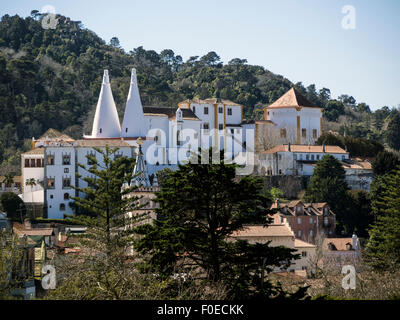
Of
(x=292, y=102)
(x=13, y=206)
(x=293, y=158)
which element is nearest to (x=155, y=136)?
(x=293, y=158)

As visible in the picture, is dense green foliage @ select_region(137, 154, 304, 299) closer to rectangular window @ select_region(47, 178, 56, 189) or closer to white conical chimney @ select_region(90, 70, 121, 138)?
rectangular window @ select_region(47, 178, 56, 189)

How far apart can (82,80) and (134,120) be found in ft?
100

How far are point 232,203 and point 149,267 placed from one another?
10.4ft

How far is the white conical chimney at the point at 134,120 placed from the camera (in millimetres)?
56688

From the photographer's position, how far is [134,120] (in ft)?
187

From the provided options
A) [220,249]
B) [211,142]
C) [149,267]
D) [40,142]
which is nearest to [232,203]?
[220,249]

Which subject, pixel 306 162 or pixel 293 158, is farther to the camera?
pixel 293 158

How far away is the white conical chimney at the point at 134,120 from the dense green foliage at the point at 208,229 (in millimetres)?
34018

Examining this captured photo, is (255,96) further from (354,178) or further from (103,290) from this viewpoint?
(103,290)

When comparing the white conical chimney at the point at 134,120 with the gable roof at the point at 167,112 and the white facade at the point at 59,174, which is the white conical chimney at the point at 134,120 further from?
the white facade at the point at 59,174

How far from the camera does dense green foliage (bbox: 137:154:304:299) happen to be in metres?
20.9

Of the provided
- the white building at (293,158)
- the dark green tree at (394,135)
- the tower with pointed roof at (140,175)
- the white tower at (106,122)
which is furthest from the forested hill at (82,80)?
the tower with pointed roof at (140,175)

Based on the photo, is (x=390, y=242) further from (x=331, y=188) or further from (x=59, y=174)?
(x=59, y=174)

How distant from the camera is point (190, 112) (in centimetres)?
6134
